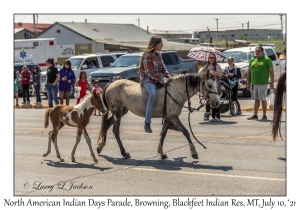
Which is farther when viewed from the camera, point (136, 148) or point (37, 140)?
point (37, 140)

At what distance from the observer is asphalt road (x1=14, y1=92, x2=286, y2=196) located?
344 inches

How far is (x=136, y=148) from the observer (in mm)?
12250

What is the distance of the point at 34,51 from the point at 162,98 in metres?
26.1

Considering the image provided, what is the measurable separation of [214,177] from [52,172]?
2.85m

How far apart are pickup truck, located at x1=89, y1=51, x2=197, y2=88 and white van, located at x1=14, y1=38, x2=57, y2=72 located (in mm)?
9972

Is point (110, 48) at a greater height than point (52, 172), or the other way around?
point (110, 48)

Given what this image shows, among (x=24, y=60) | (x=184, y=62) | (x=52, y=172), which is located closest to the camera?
(x=52, y=172)

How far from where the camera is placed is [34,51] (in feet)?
118

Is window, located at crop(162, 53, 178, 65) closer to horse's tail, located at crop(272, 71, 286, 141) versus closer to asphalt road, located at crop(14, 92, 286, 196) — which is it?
asphalt road, located at crop(14, 92, 286, 196)

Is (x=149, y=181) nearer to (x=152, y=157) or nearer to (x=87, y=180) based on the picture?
(x=87, y=180)

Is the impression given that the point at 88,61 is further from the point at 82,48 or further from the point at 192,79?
the point at 82,48

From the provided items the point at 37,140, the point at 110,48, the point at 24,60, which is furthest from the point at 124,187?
the point at 110,48

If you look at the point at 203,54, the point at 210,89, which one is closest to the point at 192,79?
the point at 210,89

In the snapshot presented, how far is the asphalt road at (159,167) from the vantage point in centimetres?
874
